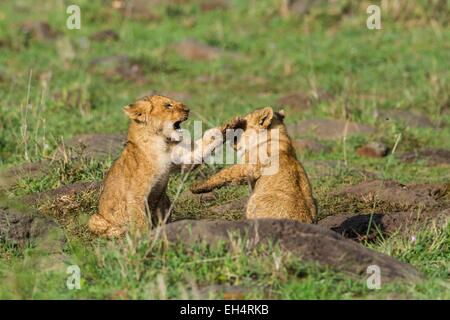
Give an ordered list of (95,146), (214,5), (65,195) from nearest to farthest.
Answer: (65,195), (95,146), (214,5)

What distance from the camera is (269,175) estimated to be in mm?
7758

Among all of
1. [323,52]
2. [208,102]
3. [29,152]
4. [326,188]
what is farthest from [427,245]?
[323,52]

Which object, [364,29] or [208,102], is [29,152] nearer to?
[208,102]

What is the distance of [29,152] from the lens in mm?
10516

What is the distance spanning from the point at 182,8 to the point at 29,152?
950 cm

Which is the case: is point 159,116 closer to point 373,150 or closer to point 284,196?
point 284,196

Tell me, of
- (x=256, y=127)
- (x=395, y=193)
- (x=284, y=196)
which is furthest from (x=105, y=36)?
(x=284, y=196)

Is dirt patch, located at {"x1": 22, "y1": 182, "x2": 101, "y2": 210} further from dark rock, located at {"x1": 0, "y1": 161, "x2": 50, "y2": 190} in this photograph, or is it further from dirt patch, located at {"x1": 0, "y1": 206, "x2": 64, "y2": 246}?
dirt patch, located at {"x1": 0, "y1": 206, "x2": 64, "y2": 246}

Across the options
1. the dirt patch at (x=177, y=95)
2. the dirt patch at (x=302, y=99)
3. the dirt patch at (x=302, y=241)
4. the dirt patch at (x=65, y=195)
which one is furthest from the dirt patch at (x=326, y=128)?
the dirt patch at (x=302, y=241)

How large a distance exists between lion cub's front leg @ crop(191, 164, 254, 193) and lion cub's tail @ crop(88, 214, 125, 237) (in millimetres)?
778

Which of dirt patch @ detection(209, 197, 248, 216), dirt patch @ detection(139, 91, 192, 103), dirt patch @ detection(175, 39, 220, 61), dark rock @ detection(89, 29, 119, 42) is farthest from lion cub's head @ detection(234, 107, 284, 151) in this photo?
dark rock @ detection(89, 29, 119, 42)

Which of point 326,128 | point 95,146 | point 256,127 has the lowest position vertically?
point 326,128

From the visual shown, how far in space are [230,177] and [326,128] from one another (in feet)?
15.6

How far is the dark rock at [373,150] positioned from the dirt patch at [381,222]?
114 inches
